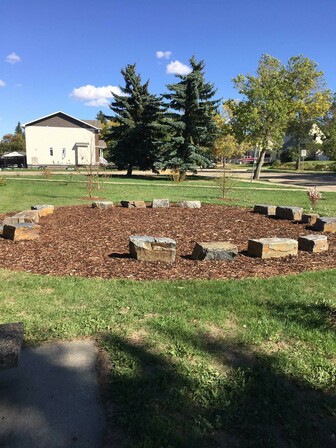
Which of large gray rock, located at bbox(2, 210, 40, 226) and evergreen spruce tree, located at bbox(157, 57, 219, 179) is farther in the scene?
evergreen spruce tree, located at bbox(157, 57, 219, 179)

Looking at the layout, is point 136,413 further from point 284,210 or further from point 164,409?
point 284,210

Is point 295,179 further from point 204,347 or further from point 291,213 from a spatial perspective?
point 204,347

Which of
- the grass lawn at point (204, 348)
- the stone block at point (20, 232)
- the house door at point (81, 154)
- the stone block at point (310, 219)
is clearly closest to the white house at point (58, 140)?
the house door at point (81, 154)

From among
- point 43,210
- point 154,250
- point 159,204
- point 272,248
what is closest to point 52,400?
point 154,250

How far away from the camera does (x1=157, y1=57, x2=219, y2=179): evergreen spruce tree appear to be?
2783 centimetres

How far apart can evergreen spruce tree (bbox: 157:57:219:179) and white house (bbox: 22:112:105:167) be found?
983 inches

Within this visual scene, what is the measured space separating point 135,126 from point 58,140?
80.6ft

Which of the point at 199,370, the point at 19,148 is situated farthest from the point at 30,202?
the point at 19,148

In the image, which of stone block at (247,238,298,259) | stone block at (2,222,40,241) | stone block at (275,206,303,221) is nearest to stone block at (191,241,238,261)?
stone block at (247,238,298,259)

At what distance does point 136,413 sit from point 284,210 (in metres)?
7.94

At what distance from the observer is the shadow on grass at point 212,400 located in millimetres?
2168

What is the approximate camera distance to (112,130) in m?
32.7

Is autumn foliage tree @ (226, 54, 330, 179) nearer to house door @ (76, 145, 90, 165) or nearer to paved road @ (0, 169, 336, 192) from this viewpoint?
paved road @ (0, 169, 336, 192)

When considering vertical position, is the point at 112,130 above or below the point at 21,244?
above
